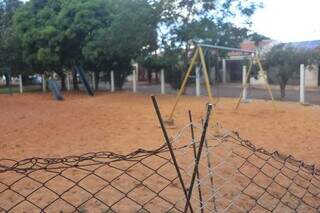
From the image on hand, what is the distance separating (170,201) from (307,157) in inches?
111

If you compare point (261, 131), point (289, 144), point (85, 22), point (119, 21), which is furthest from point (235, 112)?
point (85, 22)

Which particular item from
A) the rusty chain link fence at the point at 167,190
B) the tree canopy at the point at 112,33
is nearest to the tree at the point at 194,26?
the tree canopy at the point at 112,33

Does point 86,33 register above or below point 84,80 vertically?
above

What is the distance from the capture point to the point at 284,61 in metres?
17.5

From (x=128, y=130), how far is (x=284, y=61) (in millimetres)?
10366

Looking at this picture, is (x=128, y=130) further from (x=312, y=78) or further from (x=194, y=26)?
(x=312, y=78)

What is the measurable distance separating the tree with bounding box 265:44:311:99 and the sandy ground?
4.60 metres

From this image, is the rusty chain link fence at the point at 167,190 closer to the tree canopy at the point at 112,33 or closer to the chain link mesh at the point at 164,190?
the chain link mesh at the point at 164,190

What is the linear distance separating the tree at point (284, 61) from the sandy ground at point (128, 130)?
4600 mm

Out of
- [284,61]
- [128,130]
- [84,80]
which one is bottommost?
[128,130]

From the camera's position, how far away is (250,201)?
167 inches

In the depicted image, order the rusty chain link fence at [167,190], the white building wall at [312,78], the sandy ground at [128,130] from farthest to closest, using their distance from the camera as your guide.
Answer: the white building wall at [312,78]
the sandy ground at [128,130]
the rusty chain link fence at [167,190]

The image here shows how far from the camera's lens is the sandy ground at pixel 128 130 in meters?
6.90

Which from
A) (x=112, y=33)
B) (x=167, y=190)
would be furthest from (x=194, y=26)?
(x=167, y=190)
